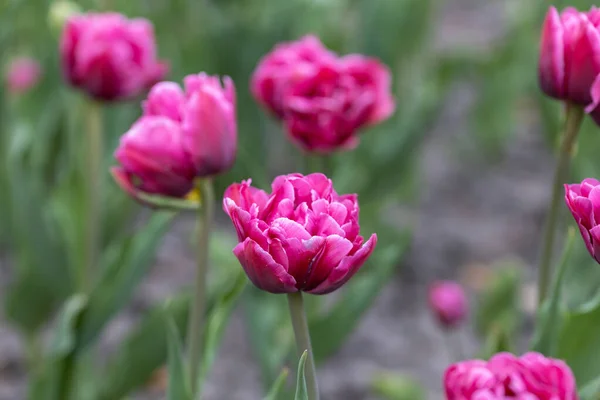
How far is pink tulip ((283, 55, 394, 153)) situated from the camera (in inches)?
31.7

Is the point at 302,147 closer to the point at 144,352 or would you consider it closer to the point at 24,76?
the point at 144,352

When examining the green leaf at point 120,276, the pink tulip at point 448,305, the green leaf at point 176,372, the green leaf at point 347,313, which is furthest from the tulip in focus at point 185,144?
the pink tulip at point 448,305

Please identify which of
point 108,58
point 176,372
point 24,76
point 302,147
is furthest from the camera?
point 24,76

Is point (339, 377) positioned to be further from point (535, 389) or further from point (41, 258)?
point (535, 389)

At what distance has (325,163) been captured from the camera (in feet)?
3.15

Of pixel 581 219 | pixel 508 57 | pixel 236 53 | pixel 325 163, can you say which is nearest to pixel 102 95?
pixel 325 163

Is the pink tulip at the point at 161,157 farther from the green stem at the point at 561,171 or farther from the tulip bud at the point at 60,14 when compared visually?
the tulip bud at the point at 60,14

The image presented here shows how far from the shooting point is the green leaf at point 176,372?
26.2 inches

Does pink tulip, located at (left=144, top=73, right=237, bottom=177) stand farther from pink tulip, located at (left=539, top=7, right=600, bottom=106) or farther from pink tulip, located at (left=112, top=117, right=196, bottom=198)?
pink tulip, located at (left=539, top=7, right=600, bottom=106)

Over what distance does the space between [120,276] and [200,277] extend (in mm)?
227

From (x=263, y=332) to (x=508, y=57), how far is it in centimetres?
115

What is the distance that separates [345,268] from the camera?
463 millimetres

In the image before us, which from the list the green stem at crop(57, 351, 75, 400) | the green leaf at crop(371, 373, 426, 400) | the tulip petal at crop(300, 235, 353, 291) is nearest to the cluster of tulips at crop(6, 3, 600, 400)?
the tulip petal at crop(300, 235, 353, 291)

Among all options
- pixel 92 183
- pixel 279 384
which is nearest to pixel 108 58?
pixel 92 183
